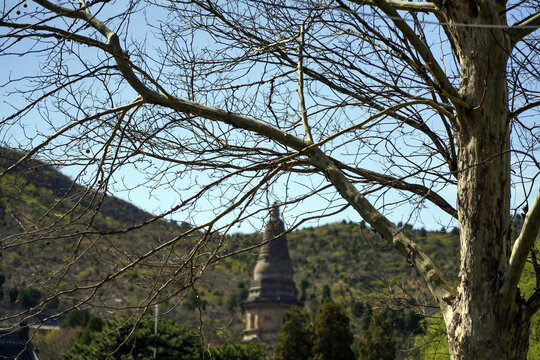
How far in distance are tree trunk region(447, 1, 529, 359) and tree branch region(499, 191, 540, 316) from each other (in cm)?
5

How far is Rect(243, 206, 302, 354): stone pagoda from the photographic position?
55.4m

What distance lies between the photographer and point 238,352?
30.7m

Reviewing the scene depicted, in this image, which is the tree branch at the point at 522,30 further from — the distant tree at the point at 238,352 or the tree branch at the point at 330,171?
the distant tree at the point at 238,352

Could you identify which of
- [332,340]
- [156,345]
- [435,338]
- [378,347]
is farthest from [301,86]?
[378,347]

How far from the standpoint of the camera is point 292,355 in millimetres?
38125

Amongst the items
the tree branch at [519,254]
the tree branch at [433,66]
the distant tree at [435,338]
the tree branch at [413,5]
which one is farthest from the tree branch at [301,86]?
the distant tree at [435,338]

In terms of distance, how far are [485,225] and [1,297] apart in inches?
2157

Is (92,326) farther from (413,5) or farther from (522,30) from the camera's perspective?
(522,30)

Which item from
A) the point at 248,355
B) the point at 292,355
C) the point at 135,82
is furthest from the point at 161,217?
the point at 292,355

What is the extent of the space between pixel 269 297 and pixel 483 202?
52.7m

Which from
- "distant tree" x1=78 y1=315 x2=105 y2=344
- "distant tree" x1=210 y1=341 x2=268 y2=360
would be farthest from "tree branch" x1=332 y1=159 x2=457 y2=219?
"distant tree" x1=78 y1=315 x2=105 y2=344

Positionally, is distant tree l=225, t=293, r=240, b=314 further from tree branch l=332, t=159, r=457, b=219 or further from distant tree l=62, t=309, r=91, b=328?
tree branch l=332, t=159, r=457, b=219

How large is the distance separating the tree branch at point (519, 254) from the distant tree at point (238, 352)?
1023 inches

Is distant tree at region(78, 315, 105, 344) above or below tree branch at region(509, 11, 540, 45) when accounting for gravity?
below
